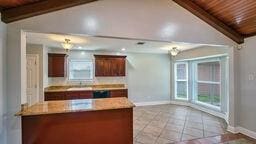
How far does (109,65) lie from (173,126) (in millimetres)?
3188

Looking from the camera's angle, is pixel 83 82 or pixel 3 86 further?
pixel 83 82

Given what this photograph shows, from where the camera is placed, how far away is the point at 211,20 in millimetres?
3727

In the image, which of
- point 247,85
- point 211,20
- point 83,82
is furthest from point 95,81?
point 247,85

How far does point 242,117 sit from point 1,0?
5277mm

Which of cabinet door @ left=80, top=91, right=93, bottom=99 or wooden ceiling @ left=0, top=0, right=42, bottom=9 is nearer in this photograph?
wooden ceiling @ left=0, top=0, right=42, bottom=9

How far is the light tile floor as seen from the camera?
3.74 metres

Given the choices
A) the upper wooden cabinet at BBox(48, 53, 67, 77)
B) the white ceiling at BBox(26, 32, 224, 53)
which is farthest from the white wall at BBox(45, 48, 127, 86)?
the white ceiling at BBox(26, 32, 224, 53)

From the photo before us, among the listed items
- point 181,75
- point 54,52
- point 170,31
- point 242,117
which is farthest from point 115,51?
point 242,117

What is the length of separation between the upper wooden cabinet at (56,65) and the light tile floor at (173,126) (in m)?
3.03

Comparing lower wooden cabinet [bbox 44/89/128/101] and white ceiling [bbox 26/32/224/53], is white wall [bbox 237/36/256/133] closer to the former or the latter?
white ceiling [bbox 26/32/224/53]

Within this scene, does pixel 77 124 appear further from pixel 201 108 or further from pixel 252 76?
pixel 201 108

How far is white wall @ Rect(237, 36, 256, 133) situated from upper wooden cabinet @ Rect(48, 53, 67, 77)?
5.36 m

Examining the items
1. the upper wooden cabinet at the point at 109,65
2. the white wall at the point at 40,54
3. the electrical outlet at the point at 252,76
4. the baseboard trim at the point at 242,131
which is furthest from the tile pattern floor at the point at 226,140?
the white wall at the point at 40,54

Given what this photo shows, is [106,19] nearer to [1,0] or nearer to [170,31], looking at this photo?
[170,31]
